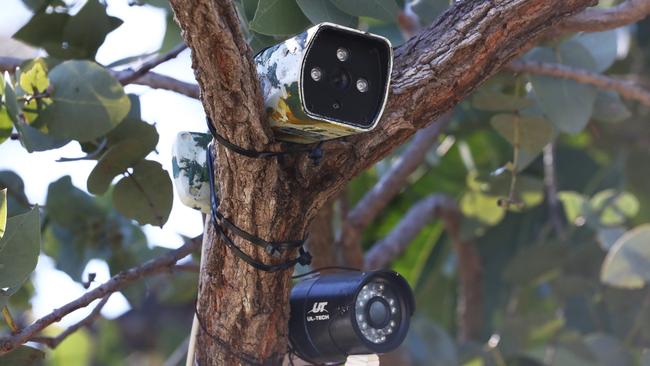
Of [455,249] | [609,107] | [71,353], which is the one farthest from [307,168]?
[71,353]

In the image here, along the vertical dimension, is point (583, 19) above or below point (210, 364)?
above

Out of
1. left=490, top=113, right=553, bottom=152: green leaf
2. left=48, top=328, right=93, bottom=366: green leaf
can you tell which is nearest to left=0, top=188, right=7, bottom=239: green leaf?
left=490, top=113, right=553, bottom=152: green leaf

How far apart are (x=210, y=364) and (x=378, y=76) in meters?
0.37

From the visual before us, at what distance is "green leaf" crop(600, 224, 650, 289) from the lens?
1.78 meters

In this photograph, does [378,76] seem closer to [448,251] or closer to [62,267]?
[62,267]

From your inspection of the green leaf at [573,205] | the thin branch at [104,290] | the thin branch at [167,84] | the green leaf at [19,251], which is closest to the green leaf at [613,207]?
the green leaf at [573,205]

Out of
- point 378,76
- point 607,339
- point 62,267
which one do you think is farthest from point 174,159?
point 607,339

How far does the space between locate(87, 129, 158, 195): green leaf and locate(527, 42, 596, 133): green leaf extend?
630 mm

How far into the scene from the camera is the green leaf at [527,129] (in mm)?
1577

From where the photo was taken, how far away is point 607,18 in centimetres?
146

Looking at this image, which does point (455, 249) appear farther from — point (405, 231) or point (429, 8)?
point (429, 8)

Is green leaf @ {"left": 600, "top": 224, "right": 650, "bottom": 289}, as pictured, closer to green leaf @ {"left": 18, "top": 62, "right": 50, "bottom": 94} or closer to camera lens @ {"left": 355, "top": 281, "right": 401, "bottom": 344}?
camera lens @ {"left": 355, "top": 281, "right": 401, "bottom": 344}

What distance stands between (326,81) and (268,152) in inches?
3.8

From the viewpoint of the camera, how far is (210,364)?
1135 millimetres
